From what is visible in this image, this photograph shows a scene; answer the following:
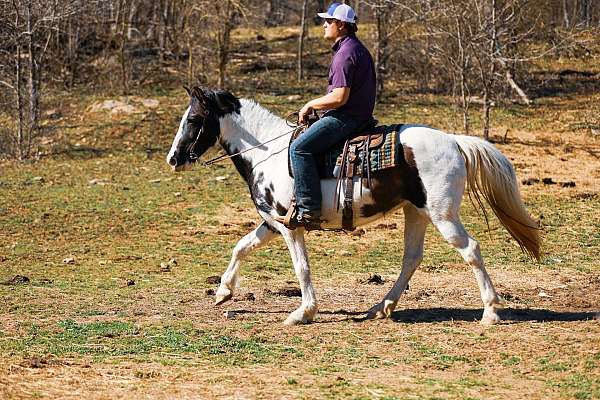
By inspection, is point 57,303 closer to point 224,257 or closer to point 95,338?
point 95,338

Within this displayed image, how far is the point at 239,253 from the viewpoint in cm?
923

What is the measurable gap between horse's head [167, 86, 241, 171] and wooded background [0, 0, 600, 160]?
424 inches

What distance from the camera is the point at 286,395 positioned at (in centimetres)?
639

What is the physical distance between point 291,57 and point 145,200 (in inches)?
555

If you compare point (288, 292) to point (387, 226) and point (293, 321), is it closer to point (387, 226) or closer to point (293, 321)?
point (293, 321)

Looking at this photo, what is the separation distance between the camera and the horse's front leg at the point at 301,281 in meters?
8.68

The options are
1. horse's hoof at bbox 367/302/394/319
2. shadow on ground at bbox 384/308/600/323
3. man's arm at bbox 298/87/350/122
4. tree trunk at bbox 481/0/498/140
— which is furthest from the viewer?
tree trunk at bbox 481/0/498/140

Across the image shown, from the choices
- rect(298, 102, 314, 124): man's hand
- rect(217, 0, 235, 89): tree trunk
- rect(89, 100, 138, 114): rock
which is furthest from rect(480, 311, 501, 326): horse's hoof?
rect(89, 100, 138, 114): rock

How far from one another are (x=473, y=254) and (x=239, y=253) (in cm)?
211

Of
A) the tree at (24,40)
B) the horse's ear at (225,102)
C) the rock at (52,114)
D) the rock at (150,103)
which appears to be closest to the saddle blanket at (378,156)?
the horse's ear at (225,102)

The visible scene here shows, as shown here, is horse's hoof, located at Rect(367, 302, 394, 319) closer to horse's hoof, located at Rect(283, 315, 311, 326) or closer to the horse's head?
horse's hoof, located at Rect(283, 315, 311, 326)

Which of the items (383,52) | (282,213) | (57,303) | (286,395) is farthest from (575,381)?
(383,52)

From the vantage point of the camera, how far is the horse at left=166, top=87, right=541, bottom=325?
8430 millimetres

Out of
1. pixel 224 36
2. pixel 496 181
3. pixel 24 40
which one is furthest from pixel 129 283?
pixel 224 36
